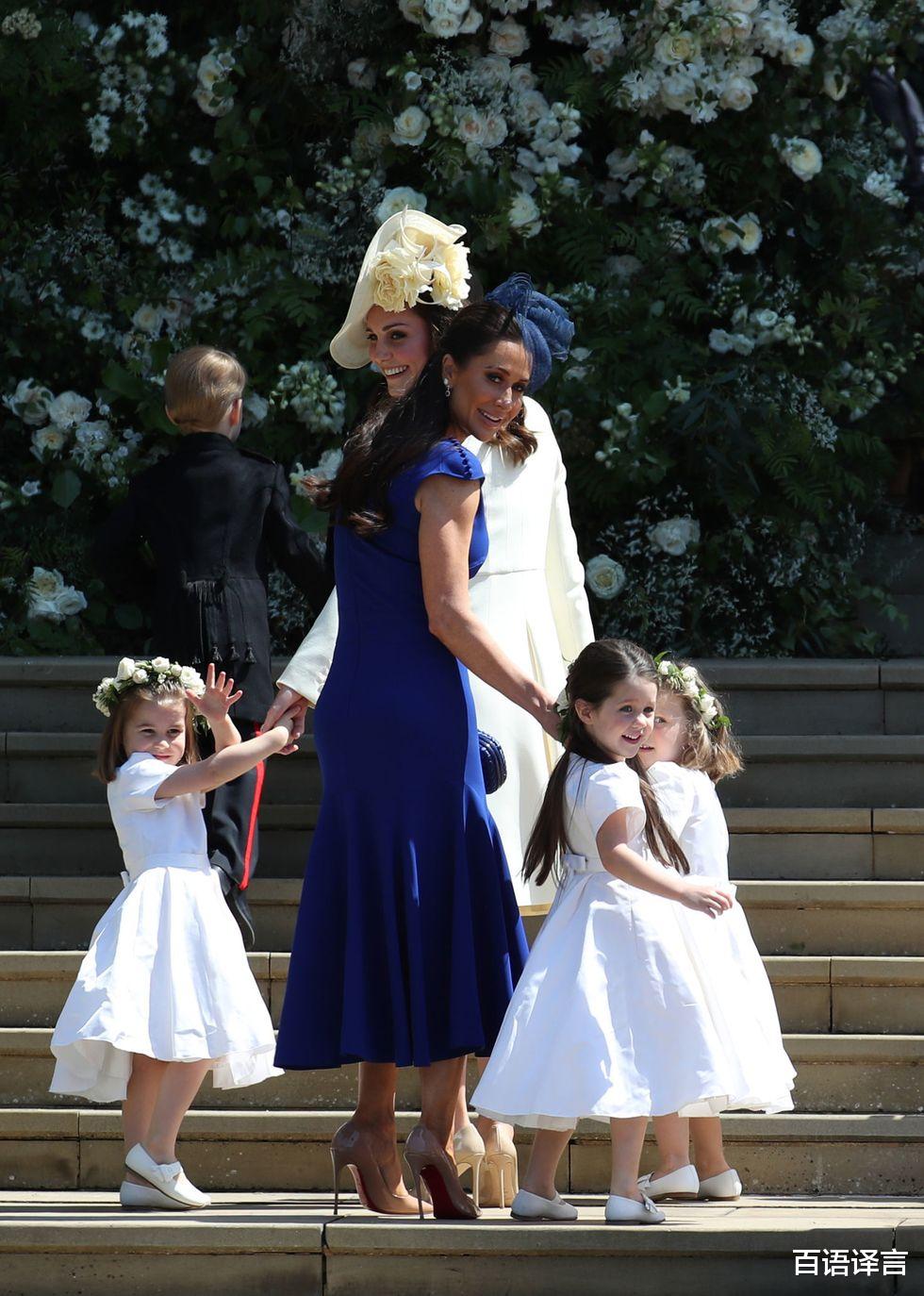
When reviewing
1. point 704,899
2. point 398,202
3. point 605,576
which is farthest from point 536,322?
point 398,202

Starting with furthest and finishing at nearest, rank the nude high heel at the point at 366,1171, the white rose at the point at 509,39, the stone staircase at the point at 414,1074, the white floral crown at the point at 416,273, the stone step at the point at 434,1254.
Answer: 1. the white rose at the point at 509,39
2. the white floral crown at the point at 416,273
3. the nude high heel at the point at 366,1171
4. the stone staircase at the point at 414,1074
5. the stone step at the point at 434,1254

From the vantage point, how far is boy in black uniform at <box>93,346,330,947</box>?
5137 mm

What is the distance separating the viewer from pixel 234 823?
16.5 ft

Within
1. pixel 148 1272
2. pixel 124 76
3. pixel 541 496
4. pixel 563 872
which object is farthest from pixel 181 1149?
pixel 124 76

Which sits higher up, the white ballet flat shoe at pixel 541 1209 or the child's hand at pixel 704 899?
the child's hand at pixel 704 899

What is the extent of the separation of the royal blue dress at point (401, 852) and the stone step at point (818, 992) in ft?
4.21

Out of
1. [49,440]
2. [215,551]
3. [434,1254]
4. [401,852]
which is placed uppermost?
[49,440]

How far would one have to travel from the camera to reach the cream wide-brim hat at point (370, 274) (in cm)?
415

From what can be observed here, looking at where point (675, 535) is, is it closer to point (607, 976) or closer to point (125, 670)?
point (125, 670)

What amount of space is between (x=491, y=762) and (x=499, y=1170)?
2.83ft

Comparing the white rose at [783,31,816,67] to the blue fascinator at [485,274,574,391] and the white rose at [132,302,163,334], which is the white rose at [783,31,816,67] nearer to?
the white rose at [132,302,163,334]

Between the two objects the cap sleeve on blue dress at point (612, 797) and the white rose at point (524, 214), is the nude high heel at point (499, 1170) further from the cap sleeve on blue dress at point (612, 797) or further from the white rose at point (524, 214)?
the white rose at point (524, 214)

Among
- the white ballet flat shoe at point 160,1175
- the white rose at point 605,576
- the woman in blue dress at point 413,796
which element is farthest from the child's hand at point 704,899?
the white rose at point 605,576

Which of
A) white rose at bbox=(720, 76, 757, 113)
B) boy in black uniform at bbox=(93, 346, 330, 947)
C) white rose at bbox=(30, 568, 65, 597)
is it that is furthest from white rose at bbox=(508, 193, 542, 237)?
boy in black uniform at bbox=(93, 346, 330, 947)
